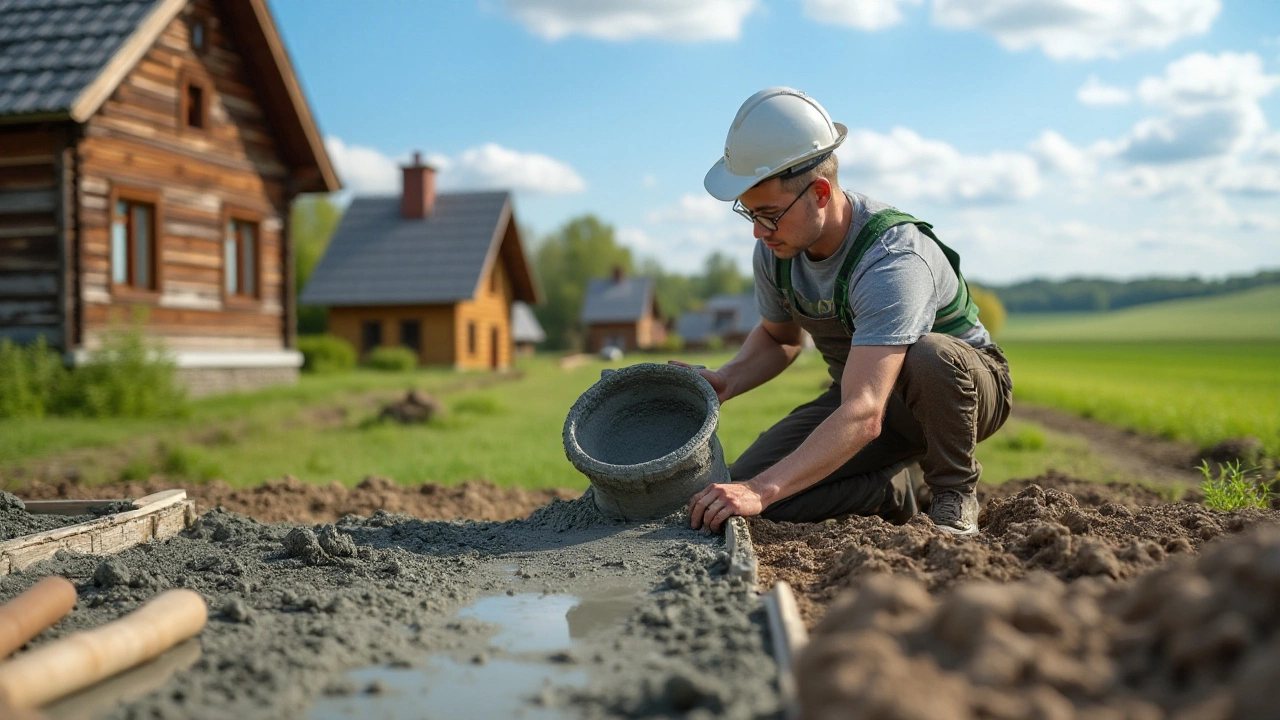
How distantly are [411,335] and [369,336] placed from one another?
1387 mm

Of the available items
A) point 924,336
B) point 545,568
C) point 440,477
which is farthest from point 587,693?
point 440,477

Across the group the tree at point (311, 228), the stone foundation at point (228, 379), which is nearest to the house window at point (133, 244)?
the stone foundation at point (228, 379)

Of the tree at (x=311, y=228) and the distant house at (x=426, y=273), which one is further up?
the tree at (x=311, y=228)

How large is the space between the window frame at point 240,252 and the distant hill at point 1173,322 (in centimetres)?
5219

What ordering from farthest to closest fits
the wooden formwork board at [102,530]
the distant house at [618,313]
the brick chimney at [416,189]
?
1. the distant house at [618,313]
2. the brick chimney at [416,189]
3. the wooden formwork board at [102,530]

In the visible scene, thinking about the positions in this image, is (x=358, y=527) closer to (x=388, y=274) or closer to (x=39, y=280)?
(x=39, y=280)

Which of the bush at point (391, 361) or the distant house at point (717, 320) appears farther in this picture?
the distant house at point (717, 320)

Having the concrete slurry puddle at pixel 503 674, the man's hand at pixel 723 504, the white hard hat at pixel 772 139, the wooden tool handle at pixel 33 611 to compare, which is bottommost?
the concrete slurry puddle at pixel 503 674

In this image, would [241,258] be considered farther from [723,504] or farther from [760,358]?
[723,504]

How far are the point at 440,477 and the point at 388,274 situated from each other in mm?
21444

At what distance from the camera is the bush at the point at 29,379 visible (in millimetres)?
10391

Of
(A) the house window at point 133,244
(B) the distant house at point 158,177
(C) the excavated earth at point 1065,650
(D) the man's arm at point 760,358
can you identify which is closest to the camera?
(C) the excavated earth at point 1065,650

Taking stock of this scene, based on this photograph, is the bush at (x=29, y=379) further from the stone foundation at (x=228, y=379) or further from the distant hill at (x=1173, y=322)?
the distant hill at (x=1173, y=322)

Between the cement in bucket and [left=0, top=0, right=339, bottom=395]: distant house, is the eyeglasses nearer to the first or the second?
→ the cement in bucket
